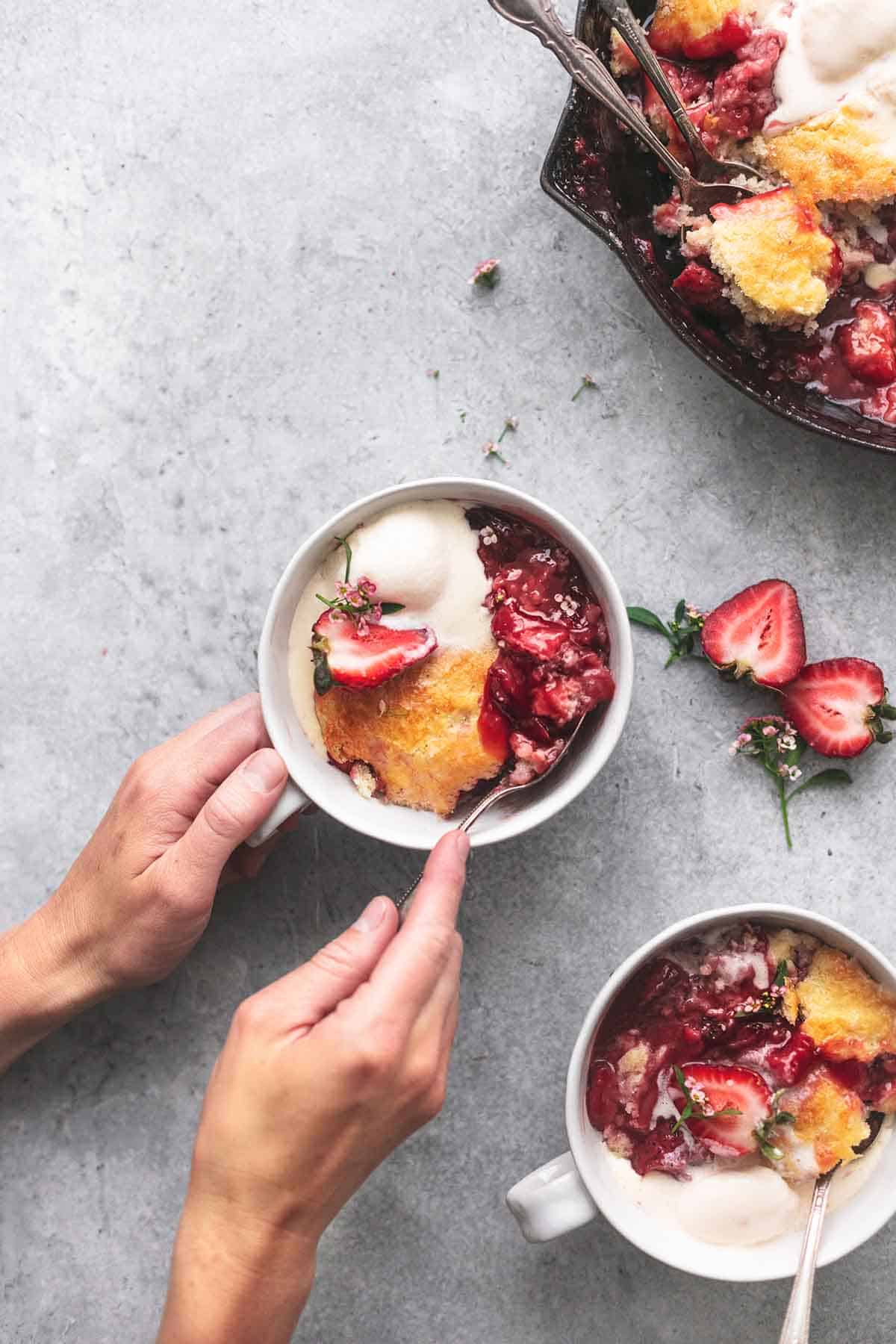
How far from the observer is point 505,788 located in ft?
6.56

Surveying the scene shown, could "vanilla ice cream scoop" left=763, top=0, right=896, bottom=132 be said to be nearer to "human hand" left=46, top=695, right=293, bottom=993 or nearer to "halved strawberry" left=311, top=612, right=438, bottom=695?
"halved strawberry" left=311, top=612, right=438, bottom=695

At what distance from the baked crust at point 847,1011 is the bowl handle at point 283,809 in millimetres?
896

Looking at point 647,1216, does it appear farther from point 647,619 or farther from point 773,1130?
point 647,619

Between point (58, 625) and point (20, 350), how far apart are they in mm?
543

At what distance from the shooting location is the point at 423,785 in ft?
6.57

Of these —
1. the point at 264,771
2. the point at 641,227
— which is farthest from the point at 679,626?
the point at 264,771

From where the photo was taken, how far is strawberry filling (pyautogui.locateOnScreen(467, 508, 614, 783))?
6.27 ft

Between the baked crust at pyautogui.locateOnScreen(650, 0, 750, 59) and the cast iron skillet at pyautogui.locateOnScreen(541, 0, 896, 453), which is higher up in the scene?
the baked crust at pyautogui.locateOnScreen(650, 0, 750, 59)

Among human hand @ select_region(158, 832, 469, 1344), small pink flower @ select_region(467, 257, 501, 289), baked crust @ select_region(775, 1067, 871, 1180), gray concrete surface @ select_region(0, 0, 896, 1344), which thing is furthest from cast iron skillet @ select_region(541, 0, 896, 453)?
baked crust @ select_region(775, 1067, 871, 1180)

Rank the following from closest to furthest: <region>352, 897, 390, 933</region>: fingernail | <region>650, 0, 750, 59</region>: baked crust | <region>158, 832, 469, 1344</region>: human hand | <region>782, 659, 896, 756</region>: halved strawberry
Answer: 1. <region>158, 832, 469, 1344</region>: human hand
2. <region>352, 897, 390, 933</region>: fingernail
3. <region>650, 0, 750, 59</region>: baked crust
4. <region>782, 659, 896, 756</region>: halved strawberry

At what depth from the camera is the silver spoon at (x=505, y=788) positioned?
197 centimetres

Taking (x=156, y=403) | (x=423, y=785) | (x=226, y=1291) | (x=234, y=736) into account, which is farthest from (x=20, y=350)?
(x=226, y=1291)

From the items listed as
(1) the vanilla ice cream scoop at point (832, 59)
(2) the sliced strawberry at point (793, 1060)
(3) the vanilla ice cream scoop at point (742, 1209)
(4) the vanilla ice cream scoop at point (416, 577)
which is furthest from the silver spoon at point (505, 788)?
(1) the vanilla ice cream scoop at point (832, 59)

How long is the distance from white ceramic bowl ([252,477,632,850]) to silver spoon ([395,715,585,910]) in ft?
0.04
